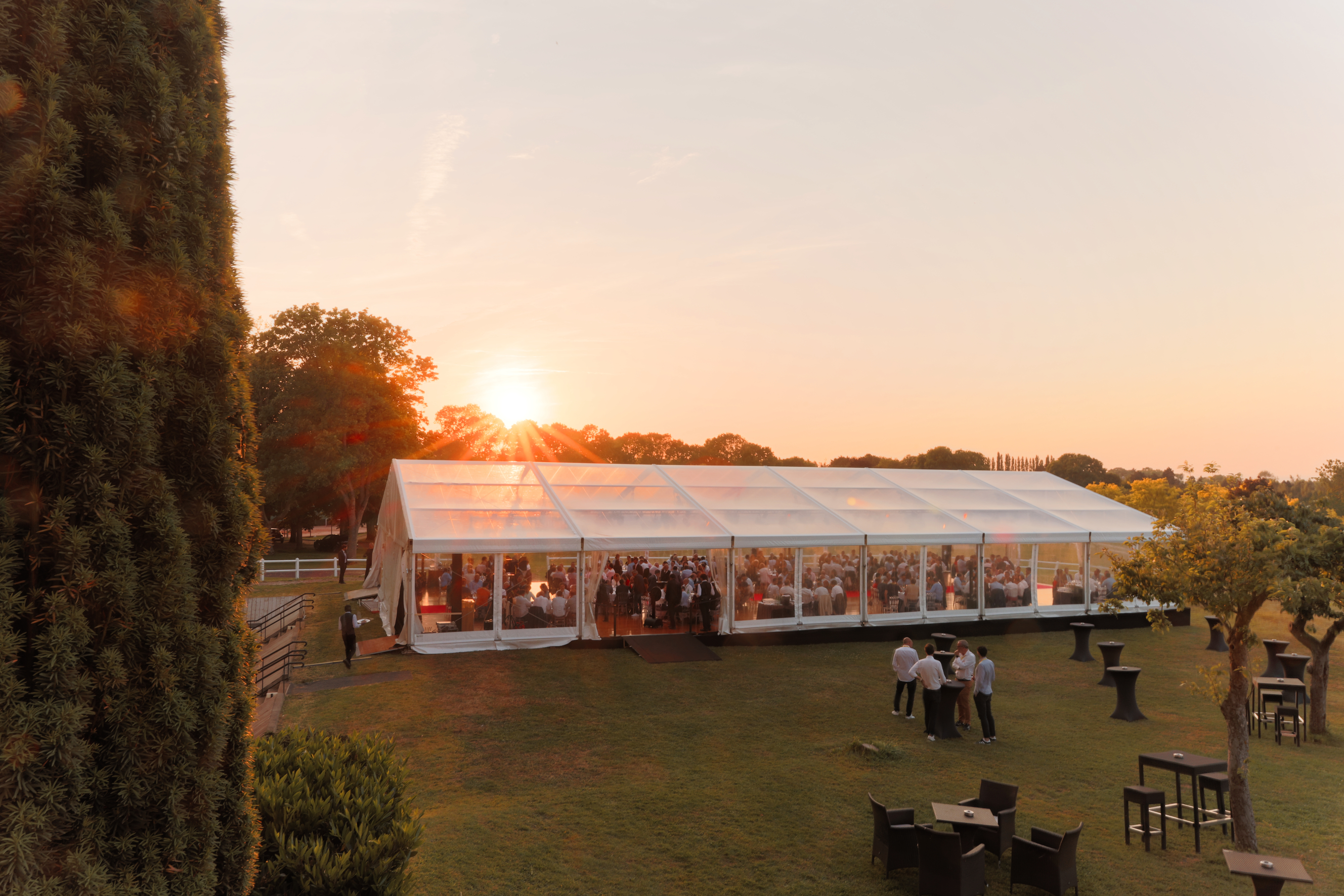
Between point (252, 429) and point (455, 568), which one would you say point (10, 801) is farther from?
point (455, 568)

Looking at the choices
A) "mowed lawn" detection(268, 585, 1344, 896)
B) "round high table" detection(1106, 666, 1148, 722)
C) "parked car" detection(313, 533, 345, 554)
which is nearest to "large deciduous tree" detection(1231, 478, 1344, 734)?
"mowed lawn" detection(268, 585, 1344, 896)

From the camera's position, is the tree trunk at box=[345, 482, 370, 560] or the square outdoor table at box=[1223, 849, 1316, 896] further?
the tree trunk at box=[345, 482, 370, 560]

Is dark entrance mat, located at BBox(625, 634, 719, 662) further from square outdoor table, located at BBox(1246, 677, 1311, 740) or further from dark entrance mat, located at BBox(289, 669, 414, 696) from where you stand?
square outdoor table, located at BBox(1246, 677, 1311, 740)

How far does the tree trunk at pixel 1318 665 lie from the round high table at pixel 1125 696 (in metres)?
2.50

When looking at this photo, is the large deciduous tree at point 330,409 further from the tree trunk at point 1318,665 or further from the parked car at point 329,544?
the tree trunk at point 1318,665

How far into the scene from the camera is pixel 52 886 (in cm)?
304

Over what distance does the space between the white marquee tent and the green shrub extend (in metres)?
10.9

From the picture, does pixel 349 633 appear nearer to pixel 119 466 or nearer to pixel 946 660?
pixel 946 660

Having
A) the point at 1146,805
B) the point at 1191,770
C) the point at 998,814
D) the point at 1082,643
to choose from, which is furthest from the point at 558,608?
the point at 1191,770

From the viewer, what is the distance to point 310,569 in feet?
108

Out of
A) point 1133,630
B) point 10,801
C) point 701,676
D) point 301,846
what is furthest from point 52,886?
point 1133,630

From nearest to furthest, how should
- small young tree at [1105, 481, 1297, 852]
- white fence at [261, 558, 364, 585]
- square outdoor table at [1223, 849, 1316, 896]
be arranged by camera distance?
1. square outdoor table at [1223, 849, 1316, 896]
2. small young tree at [1105, 481, 1297, 852]
3. white fence at [261, 558, 364, 585]

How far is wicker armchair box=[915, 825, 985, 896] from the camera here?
22.9ft

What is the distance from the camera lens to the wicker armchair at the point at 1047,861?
6.99 meters
